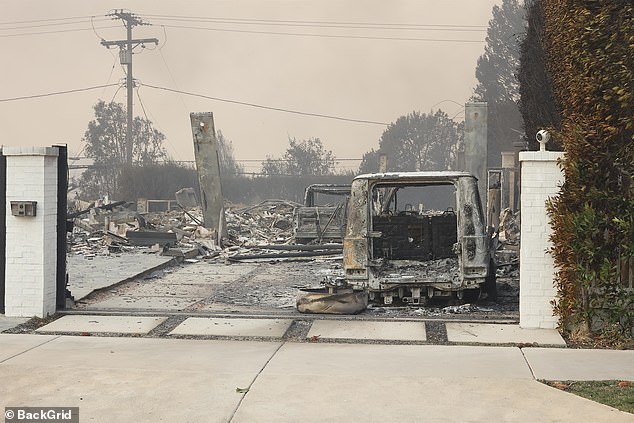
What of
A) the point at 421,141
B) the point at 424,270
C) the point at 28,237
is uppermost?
the point at 421,141

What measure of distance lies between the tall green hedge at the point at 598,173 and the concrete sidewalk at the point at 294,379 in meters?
0.67

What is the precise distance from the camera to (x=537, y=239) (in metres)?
8.77

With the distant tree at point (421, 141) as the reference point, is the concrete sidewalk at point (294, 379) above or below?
below

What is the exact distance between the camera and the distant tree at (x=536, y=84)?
13922 millimetres

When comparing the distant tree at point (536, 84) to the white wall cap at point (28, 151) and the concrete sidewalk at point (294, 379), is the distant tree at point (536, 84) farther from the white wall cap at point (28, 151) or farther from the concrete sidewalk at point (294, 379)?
the white wall cap at point (28, 151)

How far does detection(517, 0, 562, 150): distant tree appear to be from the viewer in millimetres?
13922

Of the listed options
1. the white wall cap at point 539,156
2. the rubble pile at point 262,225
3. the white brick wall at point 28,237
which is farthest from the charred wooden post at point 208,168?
the white wall cap at point 539,156

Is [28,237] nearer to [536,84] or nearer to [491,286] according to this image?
[491,286]

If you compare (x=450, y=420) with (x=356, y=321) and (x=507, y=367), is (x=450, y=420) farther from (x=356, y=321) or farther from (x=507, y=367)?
(x=356, y=321)

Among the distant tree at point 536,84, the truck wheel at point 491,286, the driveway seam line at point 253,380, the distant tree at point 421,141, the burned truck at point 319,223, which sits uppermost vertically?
the distant tree at point 421,141

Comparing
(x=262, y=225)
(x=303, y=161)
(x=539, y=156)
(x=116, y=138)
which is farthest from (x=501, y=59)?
(x=539, y=156)

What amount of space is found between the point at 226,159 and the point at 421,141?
14072mm

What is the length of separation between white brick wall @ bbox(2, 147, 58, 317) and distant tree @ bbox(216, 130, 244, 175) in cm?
3852

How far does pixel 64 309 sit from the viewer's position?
10094 millimetres
